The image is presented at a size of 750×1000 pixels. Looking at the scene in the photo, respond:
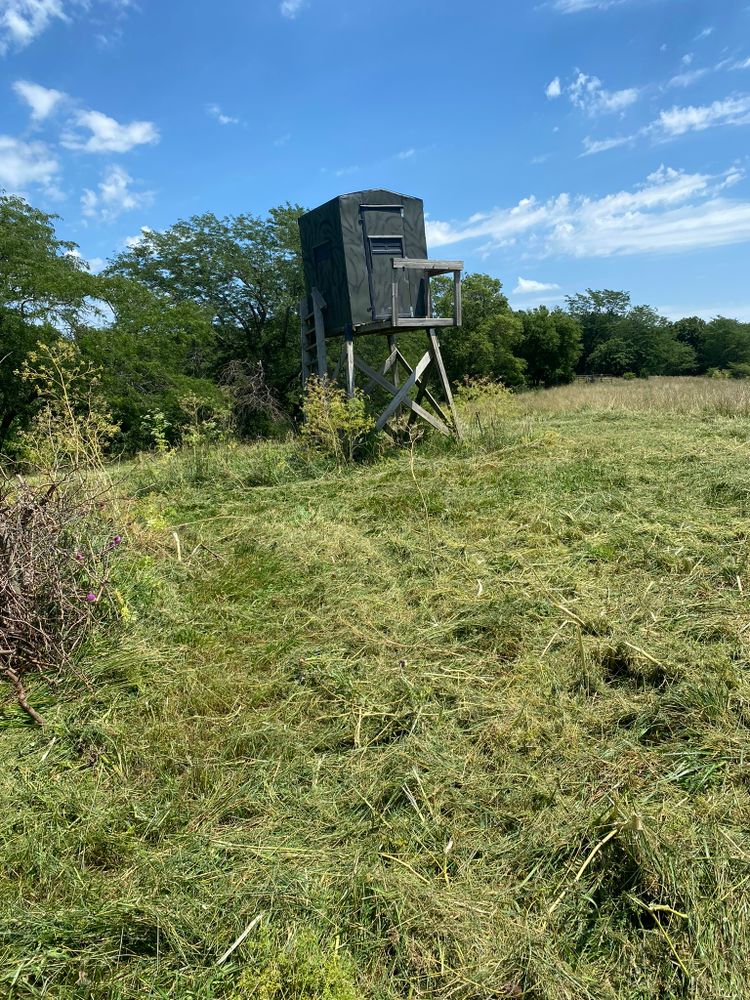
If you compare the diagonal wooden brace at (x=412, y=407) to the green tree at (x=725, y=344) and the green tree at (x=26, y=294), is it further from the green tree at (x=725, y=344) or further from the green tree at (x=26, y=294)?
the green tree at (x=725, y=344)

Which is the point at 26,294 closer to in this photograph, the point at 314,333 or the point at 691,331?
the point at 314,333

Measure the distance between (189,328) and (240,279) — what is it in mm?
6206

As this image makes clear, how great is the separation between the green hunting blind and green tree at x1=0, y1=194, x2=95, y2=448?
6242mm

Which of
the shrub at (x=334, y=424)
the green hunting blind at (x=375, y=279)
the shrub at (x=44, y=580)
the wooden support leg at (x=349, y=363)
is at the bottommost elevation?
the shrub at (x=44, y=580)

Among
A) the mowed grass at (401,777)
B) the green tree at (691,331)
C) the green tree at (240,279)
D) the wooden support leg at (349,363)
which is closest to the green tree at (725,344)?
the green tree at (691,331)

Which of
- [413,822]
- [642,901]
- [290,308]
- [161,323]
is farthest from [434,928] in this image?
[290,308]

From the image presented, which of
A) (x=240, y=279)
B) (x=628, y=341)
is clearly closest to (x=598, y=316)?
(x=628, y=341)

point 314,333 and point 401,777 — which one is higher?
point 314,333

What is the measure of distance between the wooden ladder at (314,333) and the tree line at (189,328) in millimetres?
2093

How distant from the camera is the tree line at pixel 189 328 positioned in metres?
12.6

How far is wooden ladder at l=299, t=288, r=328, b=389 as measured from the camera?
396 inches

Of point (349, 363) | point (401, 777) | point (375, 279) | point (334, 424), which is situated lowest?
point (401, 777)

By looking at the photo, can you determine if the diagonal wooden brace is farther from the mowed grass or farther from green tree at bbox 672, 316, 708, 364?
green tree at bbox 672, 316, 708, 364

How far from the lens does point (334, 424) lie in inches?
307
